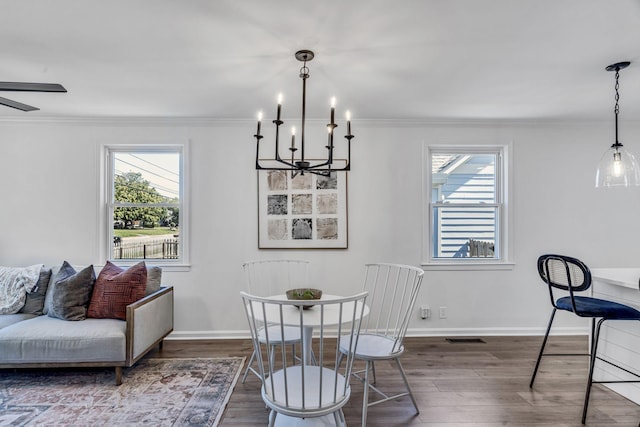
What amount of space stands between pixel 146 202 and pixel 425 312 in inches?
128

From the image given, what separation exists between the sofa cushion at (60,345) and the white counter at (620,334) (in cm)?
360

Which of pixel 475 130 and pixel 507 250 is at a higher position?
pixel 475 130

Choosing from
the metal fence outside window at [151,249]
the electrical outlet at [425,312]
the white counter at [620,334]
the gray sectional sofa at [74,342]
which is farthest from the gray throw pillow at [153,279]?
the white counter at [620,334]

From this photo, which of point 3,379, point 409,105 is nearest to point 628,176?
point 409,105

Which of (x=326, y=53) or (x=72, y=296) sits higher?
(x=326, y=53)

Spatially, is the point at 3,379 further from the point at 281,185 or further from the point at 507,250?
the point at 507,250

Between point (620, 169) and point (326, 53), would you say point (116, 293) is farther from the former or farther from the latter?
point (620, 169)

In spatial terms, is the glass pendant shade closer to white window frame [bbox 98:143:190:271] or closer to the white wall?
the white wall

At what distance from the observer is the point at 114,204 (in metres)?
3.55

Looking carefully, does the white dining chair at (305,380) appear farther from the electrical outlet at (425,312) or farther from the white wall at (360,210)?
the electrical outlet at (425,312)

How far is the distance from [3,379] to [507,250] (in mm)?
4688

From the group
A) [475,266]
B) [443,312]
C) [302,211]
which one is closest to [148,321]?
[302,211]

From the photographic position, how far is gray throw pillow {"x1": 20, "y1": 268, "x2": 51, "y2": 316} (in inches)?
114

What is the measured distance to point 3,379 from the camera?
2.54m
